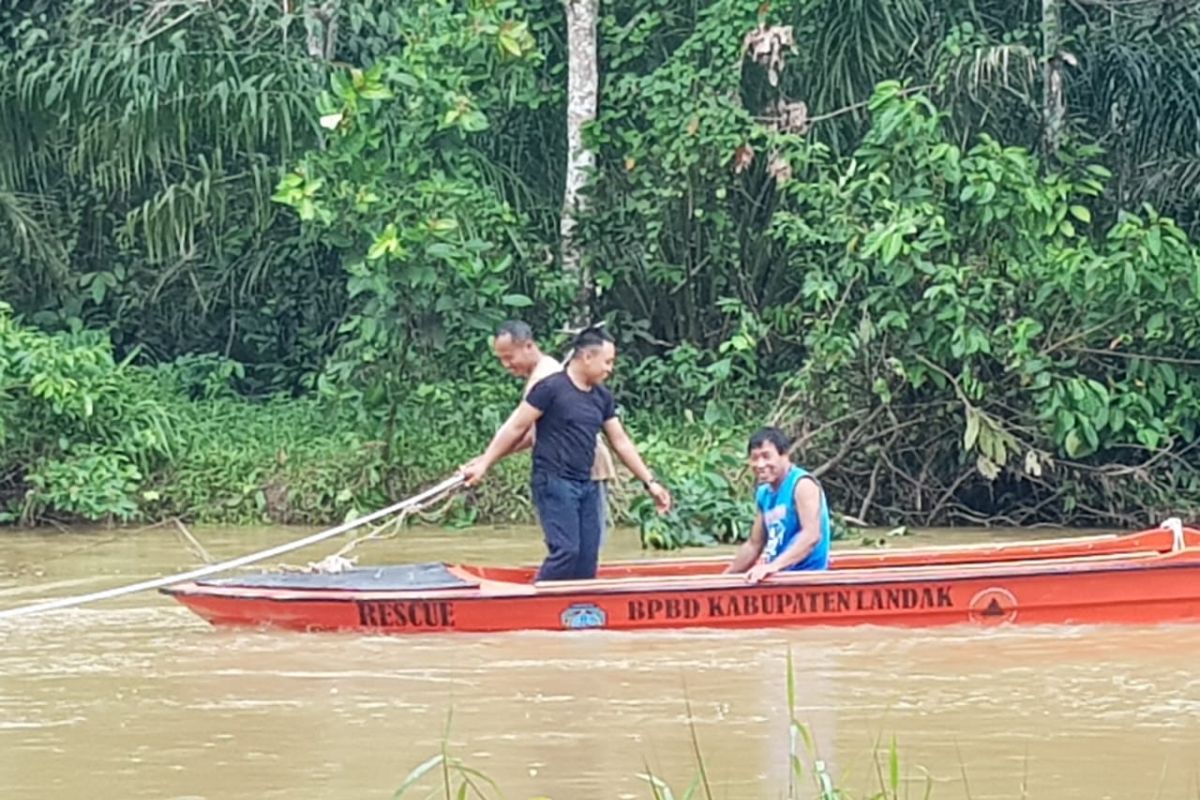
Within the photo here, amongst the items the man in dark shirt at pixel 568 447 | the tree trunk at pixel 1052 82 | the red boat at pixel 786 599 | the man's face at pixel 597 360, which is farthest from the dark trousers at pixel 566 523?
the tree trunk at pixel 1052 82

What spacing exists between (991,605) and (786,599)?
0.87 m

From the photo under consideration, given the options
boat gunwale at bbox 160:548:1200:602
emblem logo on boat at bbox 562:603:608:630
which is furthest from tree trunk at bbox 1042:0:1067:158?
emblem logo on boat at bbox 562:603:608:630

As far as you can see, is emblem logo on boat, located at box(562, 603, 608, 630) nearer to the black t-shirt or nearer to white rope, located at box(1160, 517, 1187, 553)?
the black t-shirt

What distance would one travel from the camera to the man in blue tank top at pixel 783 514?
354 inches

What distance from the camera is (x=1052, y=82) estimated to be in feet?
46.6

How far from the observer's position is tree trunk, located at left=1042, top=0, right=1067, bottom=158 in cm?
1398

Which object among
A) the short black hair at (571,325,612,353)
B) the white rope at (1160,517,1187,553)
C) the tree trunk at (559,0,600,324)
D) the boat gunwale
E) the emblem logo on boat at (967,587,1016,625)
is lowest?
the emblem logo on boat at (967,587,1016,625)

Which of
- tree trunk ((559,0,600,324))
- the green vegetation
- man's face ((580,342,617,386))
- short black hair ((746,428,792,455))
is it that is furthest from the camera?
tree trunk ((559,0,600,324))

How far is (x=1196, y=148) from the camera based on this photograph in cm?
1422

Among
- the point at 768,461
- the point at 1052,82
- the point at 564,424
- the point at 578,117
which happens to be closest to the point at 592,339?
the point at 564,424

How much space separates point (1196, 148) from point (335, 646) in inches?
296

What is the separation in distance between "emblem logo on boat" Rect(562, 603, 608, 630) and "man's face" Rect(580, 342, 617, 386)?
97 cm

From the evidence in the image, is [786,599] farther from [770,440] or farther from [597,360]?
[597,360]

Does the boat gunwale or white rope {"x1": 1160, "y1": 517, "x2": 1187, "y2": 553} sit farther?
white rope {"x1": 1160, "y1": 517, "x2": 1187, "y2": 553}
